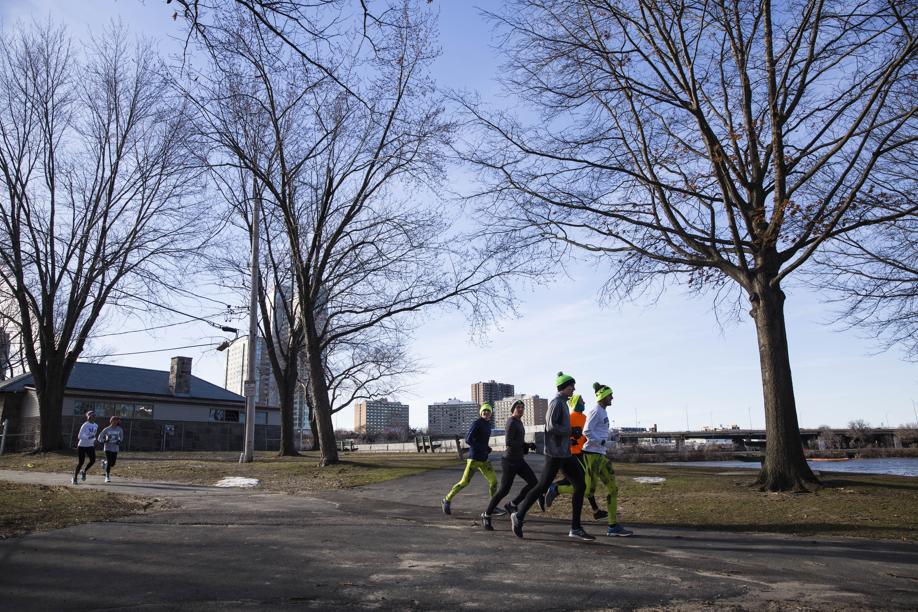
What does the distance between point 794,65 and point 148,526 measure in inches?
558

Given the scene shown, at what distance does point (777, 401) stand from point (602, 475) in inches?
203

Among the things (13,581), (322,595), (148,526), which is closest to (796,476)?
(322,595)

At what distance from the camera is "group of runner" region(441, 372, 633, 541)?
8.21 metres

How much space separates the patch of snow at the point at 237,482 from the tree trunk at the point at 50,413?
14143 mm

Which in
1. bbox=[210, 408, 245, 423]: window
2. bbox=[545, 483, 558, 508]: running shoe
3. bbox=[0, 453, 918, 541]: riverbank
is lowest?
bbox=[0, 453, 918, 541]: riverbank

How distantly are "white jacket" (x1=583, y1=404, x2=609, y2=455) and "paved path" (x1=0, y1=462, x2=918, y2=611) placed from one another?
125 cm

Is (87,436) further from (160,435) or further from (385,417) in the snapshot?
(385,417)

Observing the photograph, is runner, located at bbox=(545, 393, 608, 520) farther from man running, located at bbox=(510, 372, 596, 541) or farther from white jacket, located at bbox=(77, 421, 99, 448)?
white jacket, located at bbox=(77, 421, 99, 448)

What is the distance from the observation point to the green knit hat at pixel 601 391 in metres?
9.02

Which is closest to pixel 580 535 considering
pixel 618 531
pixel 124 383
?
pixel 618 531

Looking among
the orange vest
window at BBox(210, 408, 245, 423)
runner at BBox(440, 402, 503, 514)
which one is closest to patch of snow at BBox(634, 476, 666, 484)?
the orange vest

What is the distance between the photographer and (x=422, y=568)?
19.9 feet

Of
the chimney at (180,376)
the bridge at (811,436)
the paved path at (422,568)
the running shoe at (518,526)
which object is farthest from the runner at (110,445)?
the bridge at (811,436)

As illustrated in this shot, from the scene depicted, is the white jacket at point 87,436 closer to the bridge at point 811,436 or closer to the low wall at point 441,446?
the low wall at point 441,446
